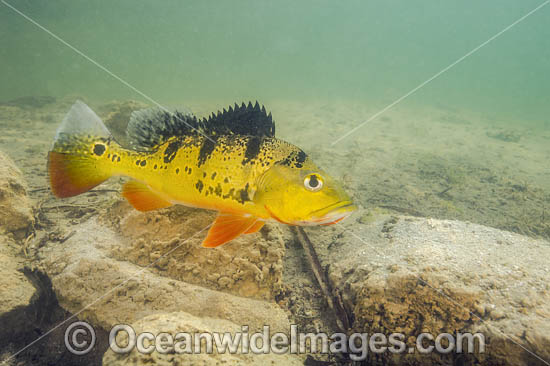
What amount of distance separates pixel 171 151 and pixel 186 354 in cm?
166

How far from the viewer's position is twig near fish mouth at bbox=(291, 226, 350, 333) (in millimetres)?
2336

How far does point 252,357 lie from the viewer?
194 centimetres

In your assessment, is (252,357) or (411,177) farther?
(411,177)

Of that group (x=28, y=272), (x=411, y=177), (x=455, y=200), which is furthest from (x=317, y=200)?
(x=411, y=177)

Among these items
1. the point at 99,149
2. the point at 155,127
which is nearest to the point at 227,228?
the point at 155,127

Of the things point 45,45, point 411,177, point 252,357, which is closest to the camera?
point 252,357

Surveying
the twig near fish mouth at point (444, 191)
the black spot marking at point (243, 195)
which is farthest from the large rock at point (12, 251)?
the twig near fish mouth at point (444, 191)

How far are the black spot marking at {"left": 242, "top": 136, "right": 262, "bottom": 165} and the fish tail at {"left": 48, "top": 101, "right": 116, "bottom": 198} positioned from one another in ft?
4.29

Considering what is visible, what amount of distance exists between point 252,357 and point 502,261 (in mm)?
2348

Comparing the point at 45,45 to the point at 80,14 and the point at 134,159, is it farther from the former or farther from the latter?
the point at 134,159

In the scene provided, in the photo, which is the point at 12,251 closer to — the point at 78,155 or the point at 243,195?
the point at 78,155

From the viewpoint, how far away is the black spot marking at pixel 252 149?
88.0 inches

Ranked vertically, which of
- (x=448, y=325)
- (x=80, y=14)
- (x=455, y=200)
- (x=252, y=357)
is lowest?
(x=252, y=357)

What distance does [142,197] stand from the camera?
2.42m
